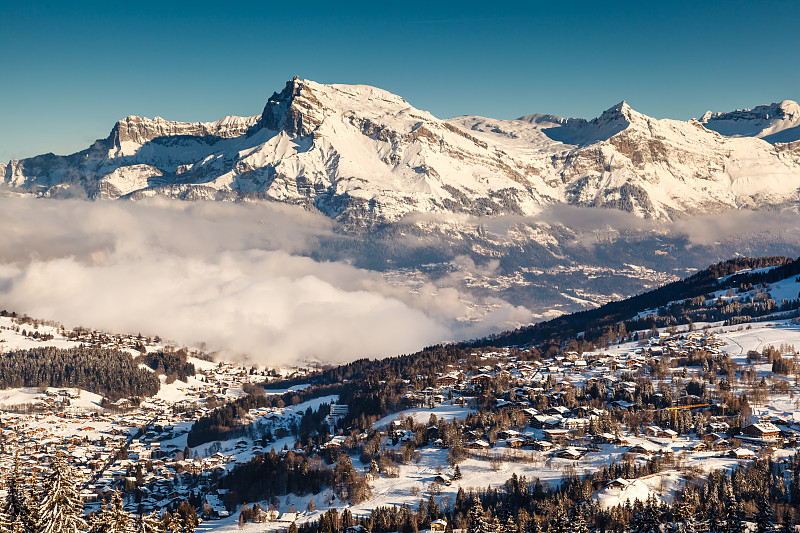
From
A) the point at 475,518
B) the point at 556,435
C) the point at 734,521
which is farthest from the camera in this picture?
the point at 556,435

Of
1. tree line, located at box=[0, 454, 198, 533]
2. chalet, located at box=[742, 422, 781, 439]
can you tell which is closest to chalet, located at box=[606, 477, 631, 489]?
chalet, located at box=[742, 422, 781, 439]

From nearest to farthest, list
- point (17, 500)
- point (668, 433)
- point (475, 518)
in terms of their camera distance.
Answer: point (17, 500), point (475, 518), point (668, 433)

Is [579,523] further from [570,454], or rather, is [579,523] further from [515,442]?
[515,442]

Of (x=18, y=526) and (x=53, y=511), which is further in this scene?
(x=18, y=526)

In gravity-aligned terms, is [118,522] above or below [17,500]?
below

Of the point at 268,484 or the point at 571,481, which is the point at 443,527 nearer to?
the point at 571,481

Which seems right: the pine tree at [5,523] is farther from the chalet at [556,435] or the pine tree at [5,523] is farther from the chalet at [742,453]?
the chalet at [742,453]

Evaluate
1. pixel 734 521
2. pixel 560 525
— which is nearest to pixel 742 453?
pixel 734 521

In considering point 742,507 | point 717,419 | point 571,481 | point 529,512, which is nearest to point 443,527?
point 529,512

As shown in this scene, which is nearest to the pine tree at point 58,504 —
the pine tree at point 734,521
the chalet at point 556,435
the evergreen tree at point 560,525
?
the evergreen tree at point 560,525

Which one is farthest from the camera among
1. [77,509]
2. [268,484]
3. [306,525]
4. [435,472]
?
[268,484]
